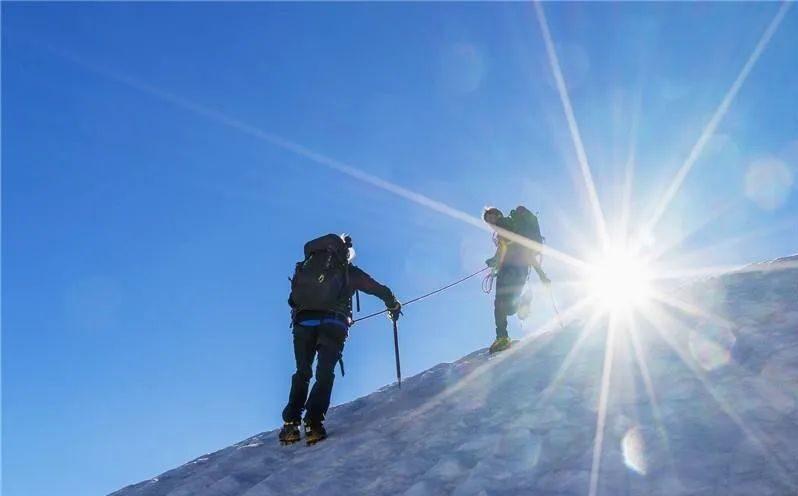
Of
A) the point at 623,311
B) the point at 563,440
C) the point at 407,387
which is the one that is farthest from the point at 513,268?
the point at 563,440

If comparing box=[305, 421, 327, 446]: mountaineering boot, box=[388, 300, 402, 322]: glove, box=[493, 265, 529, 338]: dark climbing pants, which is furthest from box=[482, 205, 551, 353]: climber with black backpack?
box=[305, 421, 327, 446]: mountaineering boot

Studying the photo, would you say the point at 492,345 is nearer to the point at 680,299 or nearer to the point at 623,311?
the point at 623,311

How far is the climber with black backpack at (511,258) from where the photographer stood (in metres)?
10.3

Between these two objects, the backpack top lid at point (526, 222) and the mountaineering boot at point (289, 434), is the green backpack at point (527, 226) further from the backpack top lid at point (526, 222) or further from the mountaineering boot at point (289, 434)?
the mountaineering boot at point (289, 434)

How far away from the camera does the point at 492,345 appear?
32.9ft

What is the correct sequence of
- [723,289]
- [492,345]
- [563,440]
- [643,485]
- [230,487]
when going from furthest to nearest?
1. [492,345]
2. [723,289]
3. [230,487]
4. [563,440]
5. [643,485]

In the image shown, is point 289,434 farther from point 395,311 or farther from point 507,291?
point 507,291

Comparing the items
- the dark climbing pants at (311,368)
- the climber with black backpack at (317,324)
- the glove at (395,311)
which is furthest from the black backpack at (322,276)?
the glove at (395,311)

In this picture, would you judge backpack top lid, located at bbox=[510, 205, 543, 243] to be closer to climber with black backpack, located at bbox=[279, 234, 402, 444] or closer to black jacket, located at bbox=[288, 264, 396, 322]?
black jacket, located at bbox=[288, 264, 396, 322]

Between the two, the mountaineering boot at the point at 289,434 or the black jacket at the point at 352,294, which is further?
the black jacket at the point at 352,294

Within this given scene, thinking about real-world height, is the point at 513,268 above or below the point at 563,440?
above

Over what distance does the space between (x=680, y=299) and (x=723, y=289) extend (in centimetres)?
55

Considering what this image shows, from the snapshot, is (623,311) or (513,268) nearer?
(623,311)

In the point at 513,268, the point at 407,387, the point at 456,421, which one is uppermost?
the point at 513,268
